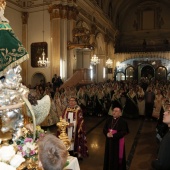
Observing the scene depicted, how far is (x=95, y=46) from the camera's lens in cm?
2120

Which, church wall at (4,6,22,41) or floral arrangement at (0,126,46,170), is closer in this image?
floral arrangement at (0,126,46,170)

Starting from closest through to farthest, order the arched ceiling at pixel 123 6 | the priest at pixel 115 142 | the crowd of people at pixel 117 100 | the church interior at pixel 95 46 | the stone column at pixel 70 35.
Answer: the priest at pixel 115 142
the church interior at pixel 95 46
the crowd of people at pixel 117 100
the stone column at pixel 70 35
the arched ceiling at pixel 123 6

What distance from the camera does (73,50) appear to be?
52.2 feet

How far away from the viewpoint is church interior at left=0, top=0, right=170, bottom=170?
8.02m

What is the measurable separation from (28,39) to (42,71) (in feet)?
8.91

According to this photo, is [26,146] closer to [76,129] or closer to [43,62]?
[76,129]

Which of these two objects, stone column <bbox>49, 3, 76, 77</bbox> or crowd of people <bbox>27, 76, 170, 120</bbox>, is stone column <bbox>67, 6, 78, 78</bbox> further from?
crowd of people <bbox>27, 76, 170, 120</bbox>

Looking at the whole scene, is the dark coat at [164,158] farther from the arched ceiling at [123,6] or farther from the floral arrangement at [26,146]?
the arched ceiling at [123,6]

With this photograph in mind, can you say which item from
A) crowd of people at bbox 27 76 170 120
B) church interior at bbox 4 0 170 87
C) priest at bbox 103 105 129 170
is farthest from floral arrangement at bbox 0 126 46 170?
church interior at bbox 4 0 170 87

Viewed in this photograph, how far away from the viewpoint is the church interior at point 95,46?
26.3 feet

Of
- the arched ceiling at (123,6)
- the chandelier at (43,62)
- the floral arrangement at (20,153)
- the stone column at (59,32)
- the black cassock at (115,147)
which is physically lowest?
the black cassock at (115,147)

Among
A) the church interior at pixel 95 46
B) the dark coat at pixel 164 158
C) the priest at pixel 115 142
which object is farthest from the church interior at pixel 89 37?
the dark coat at pixel 164 158

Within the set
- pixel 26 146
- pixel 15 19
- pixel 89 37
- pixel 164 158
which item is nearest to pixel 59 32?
pixel 89 37

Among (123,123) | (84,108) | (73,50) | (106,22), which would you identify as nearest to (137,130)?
(84,108)
